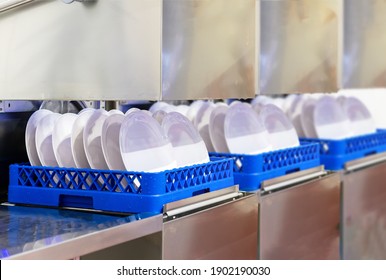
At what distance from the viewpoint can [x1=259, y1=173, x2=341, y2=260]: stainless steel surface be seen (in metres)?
2.28

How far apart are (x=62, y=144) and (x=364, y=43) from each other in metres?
1.83

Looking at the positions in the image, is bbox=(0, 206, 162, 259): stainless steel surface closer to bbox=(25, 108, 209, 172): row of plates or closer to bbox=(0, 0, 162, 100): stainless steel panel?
bbox=(25, 108, 209, 172): row of plates

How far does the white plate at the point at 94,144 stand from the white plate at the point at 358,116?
5.54 feet

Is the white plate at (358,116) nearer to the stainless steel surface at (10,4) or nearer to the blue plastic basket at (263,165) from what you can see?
the blue plastic basket at (263,165)

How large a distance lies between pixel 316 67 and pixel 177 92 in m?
1.19

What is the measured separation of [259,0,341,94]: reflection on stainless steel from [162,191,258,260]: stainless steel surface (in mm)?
661

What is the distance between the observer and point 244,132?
2.47 m

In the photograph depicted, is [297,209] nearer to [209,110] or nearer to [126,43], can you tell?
[209,110]

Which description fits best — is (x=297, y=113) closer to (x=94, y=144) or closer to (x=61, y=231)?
(x=94, y=144)

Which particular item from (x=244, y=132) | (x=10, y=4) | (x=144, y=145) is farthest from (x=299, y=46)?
(x=10, y=4)

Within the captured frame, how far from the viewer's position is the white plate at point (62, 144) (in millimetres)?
1918

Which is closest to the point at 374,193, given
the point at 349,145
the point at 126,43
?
the point at 349,145
